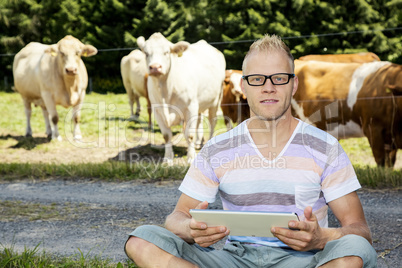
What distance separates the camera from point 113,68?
26.9m

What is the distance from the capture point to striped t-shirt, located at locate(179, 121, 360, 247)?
2240 millimetres

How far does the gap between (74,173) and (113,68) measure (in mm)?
20801

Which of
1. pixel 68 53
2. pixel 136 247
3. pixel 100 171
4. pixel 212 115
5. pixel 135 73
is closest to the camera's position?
pixel 136 247

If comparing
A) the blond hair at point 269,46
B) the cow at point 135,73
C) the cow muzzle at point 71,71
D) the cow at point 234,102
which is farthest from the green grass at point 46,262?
the cow at point 135,73

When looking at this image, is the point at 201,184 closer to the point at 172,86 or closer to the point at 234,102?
the point at 172,86

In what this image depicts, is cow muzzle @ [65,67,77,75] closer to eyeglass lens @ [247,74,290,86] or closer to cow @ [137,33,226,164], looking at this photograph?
cow @ [137,33,226,164]

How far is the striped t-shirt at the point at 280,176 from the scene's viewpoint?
2.24 meters

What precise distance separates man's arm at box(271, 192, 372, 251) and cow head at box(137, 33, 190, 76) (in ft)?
21.2

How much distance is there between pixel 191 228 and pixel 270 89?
0.72 m

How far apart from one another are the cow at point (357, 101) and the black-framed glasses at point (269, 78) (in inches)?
198

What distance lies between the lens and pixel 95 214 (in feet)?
15.3

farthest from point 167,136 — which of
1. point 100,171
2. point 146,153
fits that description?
point 100,171

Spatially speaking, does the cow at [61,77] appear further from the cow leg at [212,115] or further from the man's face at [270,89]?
the man's face at [270,89]

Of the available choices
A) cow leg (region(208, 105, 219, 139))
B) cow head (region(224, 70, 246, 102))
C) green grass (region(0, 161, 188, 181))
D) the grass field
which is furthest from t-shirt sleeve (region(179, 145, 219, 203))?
cow head (region(224, 70, 246, 102))
